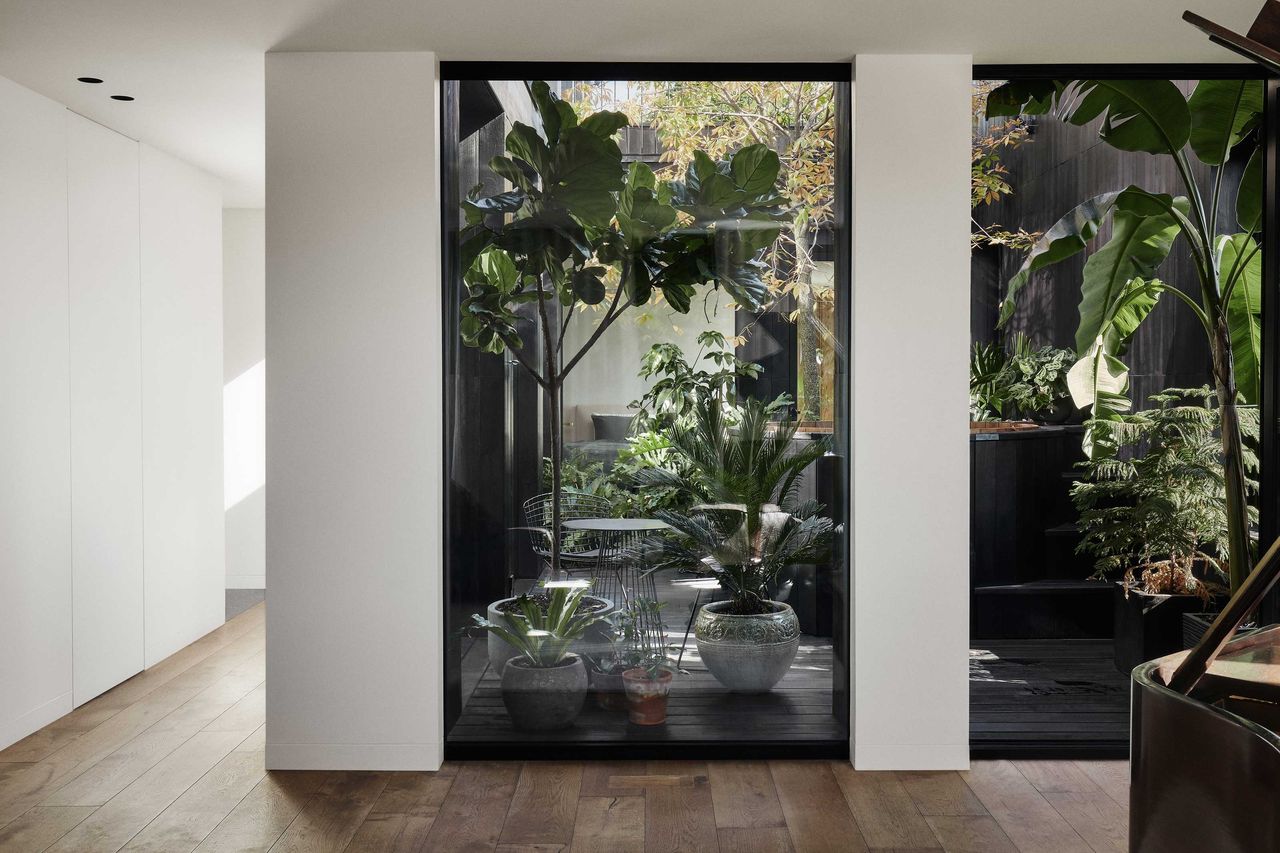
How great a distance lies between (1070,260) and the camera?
3707 mm

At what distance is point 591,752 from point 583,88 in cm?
238

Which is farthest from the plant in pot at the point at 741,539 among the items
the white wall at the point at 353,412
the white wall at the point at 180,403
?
the white wall at the point at 180,403

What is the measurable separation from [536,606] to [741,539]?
2.56ft

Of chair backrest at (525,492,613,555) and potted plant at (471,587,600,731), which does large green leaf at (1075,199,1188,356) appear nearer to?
chair backrest at (525,492,613,555)

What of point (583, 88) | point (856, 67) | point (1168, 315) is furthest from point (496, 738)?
point (1168, 315)

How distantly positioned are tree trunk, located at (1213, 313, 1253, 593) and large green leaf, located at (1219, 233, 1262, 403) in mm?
156

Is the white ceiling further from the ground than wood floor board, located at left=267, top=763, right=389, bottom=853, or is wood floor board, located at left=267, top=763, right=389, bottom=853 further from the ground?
the white ceiling

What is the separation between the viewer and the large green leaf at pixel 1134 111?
3.56 metres

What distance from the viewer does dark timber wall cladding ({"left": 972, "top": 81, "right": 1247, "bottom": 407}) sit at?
3.66 metres

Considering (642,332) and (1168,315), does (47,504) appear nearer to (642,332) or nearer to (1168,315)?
(642,332)

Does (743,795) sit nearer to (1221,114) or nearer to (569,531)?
(569,531)

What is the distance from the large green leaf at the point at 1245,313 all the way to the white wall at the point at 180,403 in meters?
4.68

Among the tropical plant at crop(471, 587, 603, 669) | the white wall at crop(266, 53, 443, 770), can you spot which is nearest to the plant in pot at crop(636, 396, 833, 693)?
the tropical plant at crop(471, 587, 603, 669)

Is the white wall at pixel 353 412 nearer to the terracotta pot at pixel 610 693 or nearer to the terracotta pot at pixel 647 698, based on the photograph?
the terracotta pot at pixel 610 693
